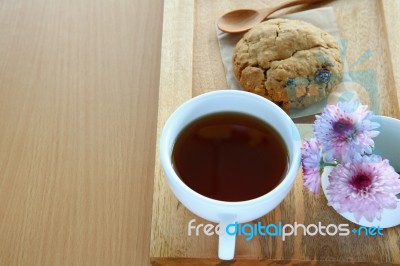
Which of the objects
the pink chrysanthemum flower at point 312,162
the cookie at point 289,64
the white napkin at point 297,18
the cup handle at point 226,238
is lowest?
the cup handle at point 226,238

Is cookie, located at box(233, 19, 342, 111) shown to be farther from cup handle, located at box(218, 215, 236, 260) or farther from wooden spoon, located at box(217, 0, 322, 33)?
cup handle, located at box(218, 215, 236, 260)

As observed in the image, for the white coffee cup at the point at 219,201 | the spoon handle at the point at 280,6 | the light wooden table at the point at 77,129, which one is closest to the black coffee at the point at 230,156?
the white coffee cup at the point at 219,201

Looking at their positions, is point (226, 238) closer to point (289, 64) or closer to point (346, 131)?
point (346, 131)

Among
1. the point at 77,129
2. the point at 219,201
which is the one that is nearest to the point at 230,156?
the point at 219,201

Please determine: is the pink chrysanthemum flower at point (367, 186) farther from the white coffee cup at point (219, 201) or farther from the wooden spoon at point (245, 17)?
the wooden spoon at point (245, 17)

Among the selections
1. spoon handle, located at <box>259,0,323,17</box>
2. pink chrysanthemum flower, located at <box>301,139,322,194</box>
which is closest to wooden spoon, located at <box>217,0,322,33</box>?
spoon handle, located at <box>259,0,323,17</box>

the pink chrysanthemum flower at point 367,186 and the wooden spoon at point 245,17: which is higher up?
the wooden spoon at point 245,17

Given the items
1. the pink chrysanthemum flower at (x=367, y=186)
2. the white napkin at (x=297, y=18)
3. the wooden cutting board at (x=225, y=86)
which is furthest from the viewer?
the white napkin at (x=297, y=18)
